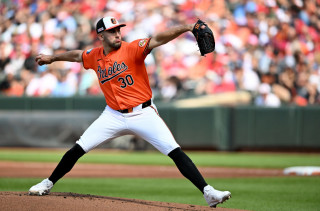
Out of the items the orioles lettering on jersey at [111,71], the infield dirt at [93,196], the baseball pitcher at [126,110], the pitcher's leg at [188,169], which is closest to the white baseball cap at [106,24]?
the baseball pitcher at [126,110]

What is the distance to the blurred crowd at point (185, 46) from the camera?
15695 millimetres

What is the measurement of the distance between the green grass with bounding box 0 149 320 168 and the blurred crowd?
5.56 feet

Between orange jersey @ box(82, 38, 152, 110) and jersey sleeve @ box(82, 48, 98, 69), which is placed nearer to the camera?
orange jersey @ box(82, 38, 152, 110)

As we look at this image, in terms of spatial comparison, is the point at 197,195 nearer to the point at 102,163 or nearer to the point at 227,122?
the point at 102,163

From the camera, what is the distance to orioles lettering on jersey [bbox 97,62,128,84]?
5.03m

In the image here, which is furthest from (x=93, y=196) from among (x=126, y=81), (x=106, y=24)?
(x=106, y=24)

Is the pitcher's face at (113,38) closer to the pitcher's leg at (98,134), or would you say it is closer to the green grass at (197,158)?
the pitcher's leg at (98,134)

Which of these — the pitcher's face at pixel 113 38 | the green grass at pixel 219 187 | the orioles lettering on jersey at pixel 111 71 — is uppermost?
the pitcher's face at pixel 113 38

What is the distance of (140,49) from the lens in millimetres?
4891

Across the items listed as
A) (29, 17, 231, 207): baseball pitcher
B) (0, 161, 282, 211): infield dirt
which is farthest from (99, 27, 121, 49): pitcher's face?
(0, 161, 282, 211): infield dirt

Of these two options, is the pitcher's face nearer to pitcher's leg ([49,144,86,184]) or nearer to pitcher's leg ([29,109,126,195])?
pitcher's leg ([29,109,126,195])

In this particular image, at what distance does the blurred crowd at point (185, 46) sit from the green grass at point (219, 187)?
6.62 metres

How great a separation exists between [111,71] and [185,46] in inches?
441

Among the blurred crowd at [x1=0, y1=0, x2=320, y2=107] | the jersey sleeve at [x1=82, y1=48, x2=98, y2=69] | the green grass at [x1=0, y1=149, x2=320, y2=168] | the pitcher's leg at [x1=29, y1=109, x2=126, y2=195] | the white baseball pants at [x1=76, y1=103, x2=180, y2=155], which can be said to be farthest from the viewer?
the blurred crowd at [x1=0, y1=0, x2=320, y2=107]
